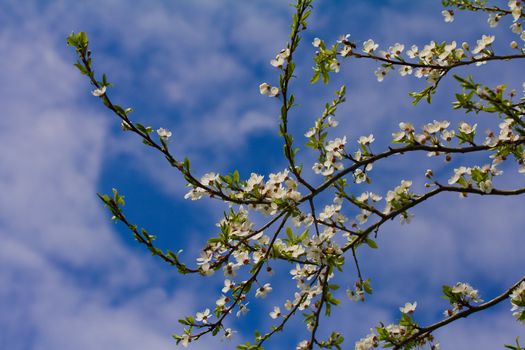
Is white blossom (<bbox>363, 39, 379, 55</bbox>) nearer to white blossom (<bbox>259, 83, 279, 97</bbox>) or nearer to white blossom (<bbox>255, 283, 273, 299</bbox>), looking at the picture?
white blossom (<bbox>259, 83, 279, 97</bbox>)

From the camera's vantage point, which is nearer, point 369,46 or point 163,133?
point 163,133

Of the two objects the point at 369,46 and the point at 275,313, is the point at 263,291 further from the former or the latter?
the point at 369,46

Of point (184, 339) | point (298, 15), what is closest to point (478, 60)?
point (298, 15)

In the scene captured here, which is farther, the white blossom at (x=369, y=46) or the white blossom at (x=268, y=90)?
the white blossom at (x=369, y=46)

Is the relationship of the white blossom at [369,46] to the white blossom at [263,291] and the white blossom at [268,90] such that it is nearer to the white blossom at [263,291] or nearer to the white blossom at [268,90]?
the white blossom at [268,90]

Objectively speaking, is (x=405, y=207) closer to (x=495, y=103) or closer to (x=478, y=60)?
(x=495, y=103)

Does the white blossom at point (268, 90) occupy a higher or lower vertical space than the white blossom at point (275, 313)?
higher

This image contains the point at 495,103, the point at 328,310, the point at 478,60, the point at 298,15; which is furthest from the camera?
the point at 478,60

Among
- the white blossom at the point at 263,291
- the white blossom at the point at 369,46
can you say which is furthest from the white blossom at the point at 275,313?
the white blossom at the point at 369,46

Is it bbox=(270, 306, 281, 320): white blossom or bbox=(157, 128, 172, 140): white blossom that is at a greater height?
bbox=(157, 128, 172, 140): white blossom

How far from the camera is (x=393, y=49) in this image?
6395 mm

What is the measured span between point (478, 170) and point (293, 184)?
161cm

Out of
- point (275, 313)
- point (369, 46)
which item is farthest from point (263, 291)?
point (369, 46)

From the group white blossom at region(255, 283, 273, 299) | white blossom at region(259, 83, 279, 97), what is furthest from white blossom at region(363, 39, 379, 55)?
white blossom at region(255, 283, 273, 299)
